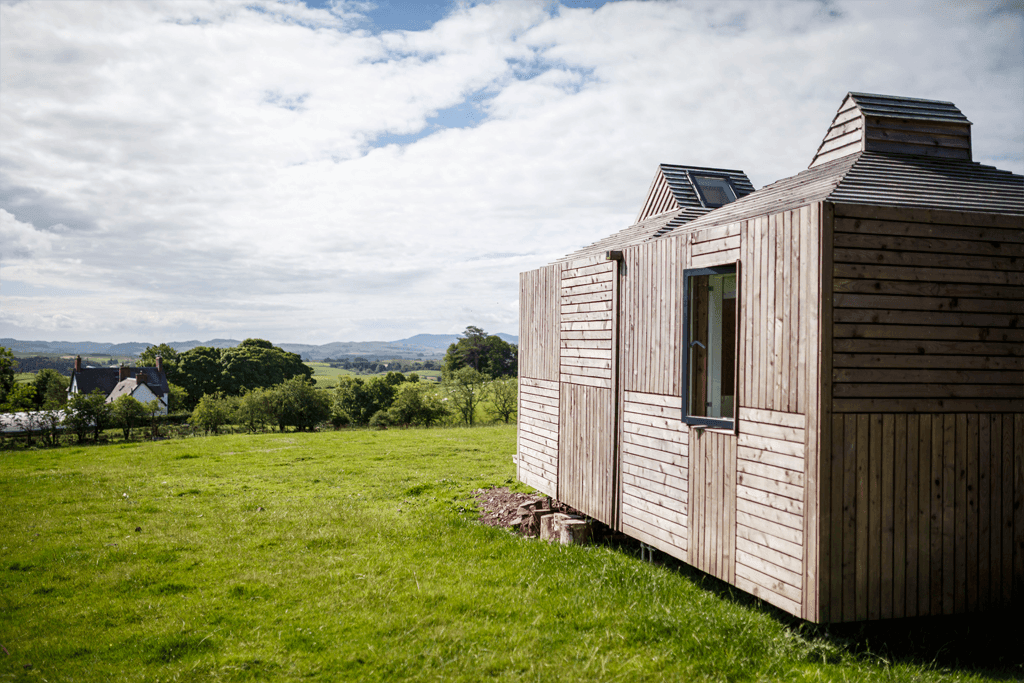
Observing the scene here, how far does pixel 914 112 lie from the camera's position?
8.12 meters

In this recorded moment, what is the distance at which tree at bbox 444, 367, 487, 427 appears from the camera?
129 ft

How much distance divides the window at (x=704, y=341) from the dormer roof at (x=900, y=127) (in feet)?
8.77

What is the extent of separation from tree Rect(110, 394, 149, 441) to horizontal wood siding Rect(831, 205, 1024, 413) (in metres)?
39.8

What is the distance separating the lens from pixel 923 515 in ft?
19.7

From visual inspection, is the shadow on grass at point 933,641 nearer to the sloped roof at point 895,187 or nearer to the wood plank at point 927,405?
the wood plank at point 927,405

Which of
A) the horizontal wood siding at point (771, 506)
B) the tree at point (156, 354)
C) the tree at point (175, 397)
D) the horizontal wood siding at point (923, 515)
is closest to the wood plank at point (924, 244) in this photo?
the horizontal wood siding at point (923, 515)

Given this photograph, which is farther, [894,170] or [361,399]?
[361,399]

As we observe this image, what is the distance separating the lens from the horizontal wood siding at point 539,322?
36.8ft

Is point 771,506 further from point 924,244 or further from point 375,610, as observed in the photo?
point 375,610

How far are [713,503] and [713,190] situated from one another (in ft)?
22.4

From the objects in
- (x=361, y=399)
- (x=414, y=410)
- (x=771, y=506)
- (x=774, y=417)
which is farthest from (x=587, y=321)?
(x=361, y=399)

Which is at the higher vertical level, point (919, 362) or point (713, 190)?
point (713, 190)

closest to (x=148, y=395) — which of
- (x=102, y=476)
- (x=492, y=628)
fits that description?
(x=102, y=476)

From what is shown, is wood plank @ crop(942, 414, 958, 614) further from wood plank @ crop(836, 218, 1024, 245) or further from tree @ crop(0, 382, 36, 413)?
tree @ crop(0, 382, 36, 413)
